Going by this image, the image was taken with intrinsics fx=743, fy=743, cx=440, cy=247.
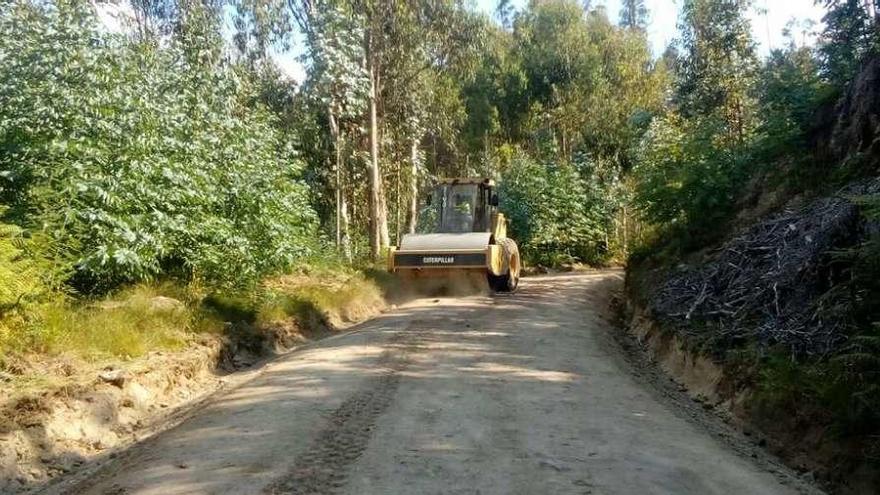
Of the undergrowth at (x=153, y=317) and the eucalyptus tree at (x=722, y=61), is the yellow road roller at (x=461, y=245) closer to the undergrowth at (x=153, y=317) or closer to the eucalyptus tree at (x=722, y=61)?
the undergrowth at (x=153, y=317)

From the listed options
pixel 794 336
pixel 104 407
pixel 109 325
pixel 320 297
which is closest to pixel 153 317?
pixel 109 325

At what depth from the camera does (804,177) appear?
1268cm

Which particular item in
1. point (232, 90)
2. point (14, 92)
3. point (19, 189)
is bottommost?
point (19, 189)

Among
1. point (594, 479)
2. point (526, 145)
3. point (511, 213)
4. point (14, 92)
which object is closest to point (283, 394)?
point (594, 479)

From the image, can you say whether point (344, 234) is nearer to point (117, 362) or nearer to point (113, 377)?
point (117, 362)

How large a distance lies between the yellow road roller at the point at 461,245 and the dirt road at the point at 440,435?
24.1ft

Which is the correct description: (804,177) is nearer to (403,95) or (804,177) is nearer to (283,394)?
(283,394)

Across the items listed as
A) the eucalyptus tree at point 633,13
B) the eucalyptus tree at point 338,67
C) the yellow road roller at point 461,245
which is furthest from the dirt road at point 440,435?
the eucalyptus tree at point 633,13

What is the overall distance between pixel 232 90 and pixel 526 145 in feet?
96.5

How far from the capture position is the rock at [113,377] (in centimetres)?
809

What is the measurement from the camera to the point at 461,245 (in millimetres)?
18438

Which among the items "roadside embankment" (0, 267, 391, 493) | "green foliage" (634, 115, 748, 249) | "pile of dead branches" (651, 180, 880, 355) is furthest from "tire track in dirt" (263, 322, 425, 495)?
"green foliage" (634, 115, 748, 249)

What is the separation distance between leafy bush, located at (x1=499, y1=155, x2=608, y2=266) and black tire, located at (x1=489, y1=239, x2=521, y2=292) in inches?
431

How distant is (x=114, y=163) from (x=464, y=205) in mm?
11404
